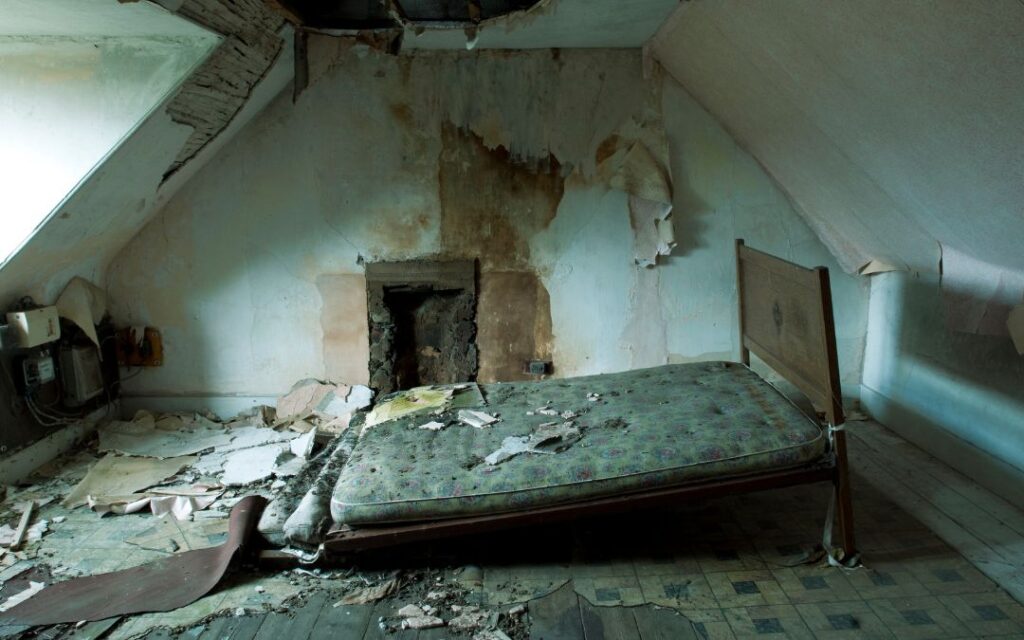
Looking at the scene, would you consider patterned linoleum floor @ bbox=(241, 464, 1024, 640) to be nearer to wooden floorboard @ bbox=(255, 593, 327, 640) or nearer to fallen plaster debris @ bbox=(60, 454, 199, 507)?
wooden floorboard @ bbox=(255, 593, 327, 640)

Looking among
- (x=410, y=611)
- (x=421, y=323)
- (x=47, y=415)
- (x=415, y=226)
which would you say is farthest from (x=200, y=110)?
(x=410, y=611)

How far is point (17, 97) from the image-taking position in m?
2.82

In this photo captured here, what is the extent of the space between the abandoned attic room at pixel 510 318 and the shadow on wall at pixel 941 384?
18 mm

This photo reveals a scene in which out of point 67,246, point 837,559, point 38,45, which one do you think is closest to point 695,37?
point 837,559

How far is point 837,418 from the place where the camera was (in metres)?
2.31

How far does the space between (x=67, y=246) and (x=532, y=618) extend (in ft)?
9.17

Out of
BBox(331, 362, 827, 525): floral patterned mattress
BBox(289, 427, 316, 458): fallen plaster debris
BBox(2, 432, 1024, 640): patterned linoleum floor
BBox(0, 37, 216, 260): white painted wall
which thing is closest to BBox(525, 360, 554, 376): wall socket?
BBox(331, 362, 827, 525): floral patterned mattress

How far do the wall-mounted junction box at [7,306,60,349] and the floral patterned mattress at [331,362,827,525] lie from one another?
1.77 meters

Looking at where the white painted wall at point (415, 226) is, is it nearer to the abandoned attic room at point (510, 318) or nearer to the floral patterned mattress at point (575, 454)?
the abandoned attic room at point (510, 318)

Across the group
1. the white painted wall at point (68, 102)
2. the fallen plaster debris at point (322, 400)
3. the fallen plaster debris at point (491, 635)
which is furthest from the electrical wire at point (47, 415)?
the fallen plaster debris at point (491, 635)

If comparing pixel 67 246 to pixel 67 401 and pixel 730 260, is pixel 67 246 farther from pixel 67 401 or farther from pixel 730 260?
pixel 730 260

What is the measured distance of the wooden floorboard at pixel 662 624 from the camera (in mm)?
2055

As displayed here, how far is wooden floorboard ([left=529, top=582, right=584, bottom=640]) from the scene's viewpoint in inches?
82.0

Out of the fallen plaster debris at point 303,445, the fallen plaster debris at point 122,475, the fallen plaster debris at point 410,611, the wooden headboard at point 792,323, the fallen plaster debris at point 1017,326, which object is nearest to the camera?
the fallen plaster debris at point 410,611
